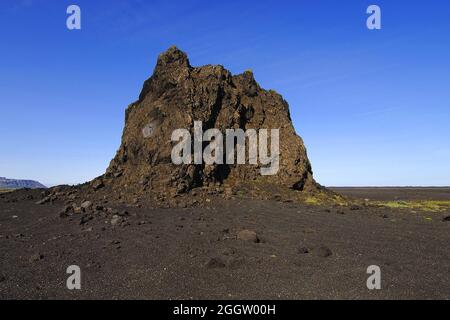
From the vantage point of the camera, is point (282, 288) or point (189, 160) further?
point (189, 160)

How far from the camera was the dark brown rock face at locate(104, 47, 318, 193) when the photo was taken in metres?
28.4

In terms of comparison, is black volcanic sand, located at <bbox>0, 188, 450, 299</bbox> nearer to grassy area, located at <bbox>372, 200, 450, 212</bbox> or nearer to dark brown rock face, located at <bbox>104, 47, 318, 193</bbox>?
dark brown rock face, located at <bbox>104, 47, 318, 193</bbox>

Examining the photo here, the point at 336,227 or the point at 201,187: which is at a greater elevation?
the point at 201,187

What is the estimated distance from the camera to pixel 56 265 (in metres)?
13.0

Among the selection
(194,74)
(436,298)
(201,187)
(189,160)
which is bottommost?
(436,298)

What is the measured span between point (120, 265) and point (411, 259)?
10674 millimetres

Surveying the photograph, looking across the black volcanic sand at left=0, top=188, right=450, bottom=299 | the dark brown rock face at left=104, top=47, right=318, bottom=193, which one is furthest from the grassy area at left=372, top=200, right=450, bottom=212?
the black volcanic sand at left=0, top=188, right=450, bottom=299

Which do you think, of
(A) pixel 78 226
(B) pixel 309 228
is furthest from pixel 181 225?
(B) pixel 309 228

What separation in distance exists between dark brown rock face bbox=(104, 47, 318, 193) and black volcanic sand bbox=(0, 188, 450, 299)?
5166 mm

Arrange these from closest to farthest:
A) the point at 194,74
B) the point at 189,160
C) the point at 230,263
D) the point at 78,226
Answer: the point at 230,263 → the point at 78,226 → the point at 189,160 → the point at 194,74

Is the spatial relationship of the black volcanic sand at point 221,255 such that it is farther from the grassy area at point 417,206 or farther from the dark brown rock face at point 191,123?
the grassy area at point 417,206

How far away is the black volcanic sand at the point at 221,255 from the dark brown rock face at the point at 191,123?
5.17 meters

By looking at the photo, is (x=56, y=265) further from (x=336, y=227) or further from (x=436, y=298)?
(x=336, y=227)

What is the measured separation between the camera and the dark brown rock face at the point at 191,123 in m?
28.4
